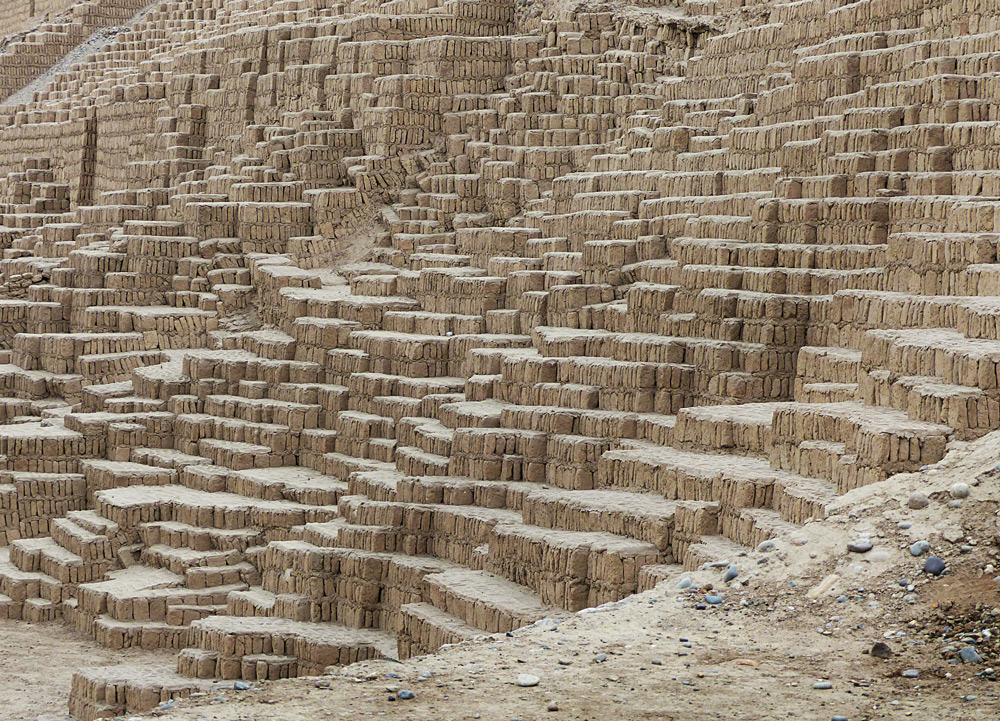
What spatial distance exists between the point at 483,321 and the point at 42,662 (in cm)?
487

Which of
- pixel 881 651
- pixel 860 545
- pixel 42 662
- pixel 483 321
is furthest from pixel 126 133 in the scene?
pixel 881 651

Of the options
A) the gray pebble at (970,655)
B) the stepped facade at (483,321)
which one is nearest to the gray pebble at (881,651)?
the gray pebble at (970,655)

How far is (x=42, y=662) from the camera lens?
13188 mm

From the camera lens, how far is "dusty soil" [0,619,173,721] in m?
12.2

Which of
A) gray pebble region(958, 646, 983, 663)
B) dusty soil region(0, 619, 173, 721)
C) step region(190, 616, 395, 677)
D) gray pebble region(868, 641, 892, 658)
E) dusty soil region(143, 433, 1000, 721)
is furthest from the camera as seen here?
dusty soil region(0, 619, 173, 721)

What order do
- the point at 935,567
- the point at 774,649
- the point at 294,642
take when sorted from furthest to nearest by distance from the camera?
1. the point at 294,642
2. the point at 935,567
3. the point at 774,649

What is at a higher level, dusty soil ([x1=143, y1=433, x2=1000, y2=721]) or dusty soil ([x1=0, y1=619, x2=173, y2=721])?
dusty soil ([x1=143, y1=433, x2=1000, y2=721])

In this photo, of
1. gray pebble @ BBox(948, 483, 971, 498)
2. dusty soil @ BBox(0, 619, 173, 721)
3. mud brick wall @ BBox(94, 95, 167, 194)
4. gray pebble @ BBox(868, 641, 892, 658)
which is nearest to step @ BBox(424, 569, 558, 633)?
dusty soil @ BBox(0, 619, 173, 721)

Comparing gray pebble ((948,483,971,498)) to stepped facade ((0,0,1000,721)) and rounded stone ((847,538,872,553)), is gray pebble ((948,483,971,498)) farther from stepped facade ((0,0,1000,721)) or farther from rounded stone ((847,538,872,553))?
stepped facade ((0,0,1000,721))

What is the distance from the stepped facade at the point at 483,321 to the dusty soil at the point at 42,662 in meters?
0.23

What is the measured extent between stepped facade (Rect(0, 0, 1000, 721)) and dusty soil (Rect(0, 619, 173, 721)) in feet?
0.75

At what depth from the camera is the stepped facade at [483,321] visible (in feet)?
34.8

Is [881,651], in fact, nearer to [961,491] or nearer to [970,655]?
[970,655]

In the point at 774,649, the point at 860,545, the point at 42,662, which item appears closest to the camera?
the point at 774,649
